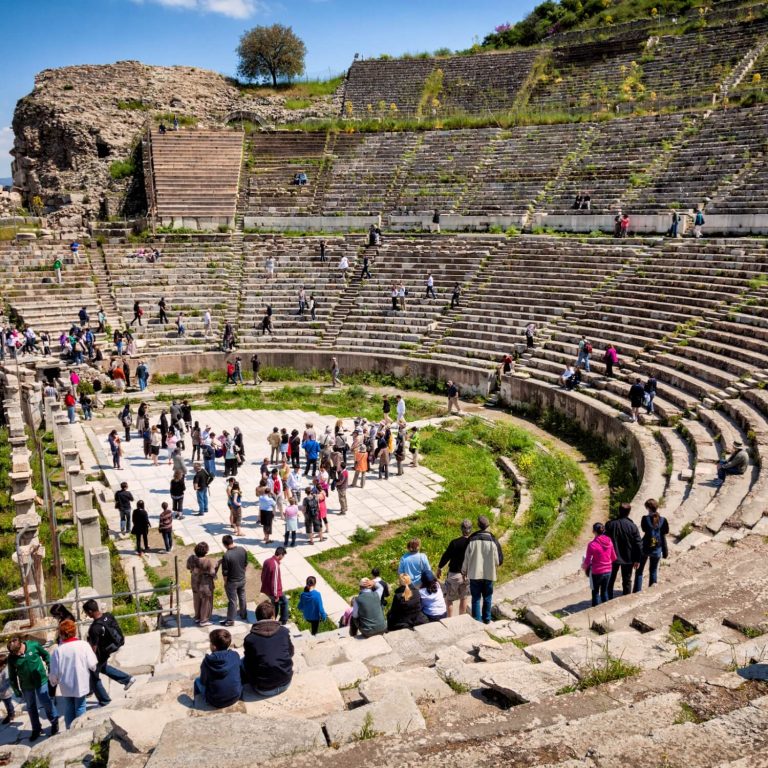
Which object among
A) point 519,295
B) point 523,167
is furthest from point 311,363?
point 523,167

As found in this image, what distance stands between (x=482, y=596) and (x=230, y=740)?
493 cm

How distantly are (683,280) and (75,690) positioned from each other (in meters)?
21.2

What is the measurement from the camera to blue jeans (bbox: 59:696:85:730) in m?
7.13

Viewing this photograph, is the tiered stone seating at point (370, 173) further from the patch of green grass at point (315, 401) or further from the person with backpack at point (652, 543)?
the person with backpack at point (652, 543)

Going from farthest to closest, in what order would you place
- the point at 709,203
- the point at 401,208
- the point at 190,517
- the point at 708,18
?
the point at 708,18
the point at 401,208
the point at 709,203
the point at 190,517

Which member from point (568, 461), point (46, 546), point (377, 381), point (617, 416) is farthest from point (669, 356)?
point (46, 546)

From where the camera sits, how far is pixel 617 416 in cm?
1752

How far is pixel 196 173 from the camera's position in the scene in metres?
37.8

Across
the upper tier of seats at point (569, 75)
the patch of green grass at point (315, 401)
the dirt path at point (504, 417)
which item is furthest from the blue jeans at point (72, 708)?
the upper tier of seats at point (569, 75)

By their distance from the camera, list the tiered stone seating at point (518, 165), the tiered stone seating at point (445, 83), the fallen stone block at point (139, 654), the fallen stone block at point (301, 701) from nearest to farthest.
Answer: the fallen stone block at point (301, 701), the fallen stone block at point (139, 654), the tiered stone seating at point (518, 165), the tiered stone seating at point (445, 83)

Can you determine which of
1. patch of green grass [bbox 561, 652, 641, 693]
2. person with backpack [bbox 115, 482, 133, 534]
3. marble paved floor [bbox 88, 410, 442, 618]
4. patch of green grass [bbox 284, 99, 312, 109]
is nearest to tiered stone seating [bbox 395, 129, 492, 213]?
patch of green grass [bbox 284, 99, 312, 109]

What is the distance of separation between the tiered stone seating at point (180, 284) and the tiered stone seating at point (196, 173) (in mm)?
3055

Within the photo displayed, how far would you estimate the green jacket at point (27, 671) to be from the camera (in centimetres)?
682

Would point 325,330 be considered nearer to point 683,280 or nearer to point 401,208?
point 401,208
